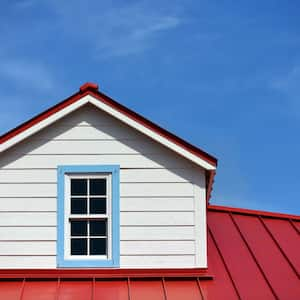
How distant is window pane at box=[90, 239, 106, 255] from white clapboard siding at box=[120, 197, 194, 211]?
0.75 metres

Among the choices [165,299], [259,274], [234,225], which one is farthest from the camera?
[234,225]

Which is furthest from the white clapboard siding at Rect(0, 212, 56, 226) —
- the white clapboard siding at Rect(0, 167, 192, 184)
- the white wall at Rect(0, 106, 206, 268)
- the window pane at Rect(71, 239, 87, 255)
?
the white clapboard siding at Rect(0, 167, 192, 184)

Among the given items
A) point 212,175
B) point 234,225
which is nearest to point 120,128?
point 212,175

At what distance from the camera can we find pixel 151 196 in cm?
1753

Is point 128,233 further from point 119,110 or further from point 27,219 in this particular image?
point 119,110

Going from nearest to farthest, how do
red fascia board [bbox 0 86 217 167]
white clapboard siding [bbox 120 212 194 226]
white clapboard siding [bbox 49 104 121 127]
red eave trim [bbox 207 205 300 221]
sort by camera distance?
white clapboard siding [bbox 120 212 194 226] → red fascia board [bbox 0 86 217 167] → white clapboard siding [bbox 49 104 121 127] → red eave trim [bbox 207 205 300 221]

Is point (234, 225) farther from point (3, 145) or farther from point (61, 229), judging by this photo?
point (3, 145)

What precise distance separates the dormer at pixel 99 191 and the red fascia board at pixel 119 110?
19 millimetres

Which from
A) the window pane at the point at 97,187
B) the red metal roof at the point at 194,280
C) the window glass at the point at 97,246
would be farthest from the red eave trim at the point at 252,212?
the window glass at the point at 97,246

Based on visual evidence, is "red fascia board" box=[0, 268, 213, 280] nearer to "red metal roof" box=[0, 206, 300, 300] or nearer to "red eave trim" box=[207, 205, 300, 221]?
"red metal roof" box=[0, 206, 300, 300]

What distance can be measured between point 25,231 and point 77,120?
2385 millimetres

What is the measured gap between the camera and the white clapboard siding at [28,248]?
1725 cm

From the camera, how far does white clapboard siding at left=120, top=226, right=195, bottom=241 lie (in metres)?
17.3

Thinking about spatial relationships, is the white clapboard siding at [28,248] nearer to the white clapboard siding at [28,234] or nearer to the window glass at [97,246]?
the white clapboard siding at [28,234]
